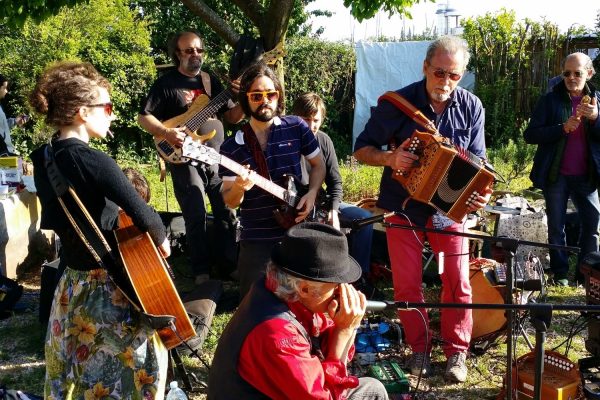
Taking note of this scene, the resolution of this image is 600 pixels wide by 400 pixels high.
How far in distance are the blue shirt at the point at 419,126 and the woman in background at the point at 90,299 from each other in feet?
5.44

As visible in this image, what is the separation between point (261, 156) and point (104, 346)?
5.01ft

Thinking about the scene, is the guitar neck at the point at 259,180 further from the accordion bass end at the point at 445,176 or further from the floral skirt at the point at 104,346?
the floral skirt at the point at 104,346

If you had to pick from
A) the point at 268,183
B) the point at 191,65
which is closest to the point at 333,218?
the point at 268,183

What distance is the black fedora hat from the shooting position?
232 centimetres

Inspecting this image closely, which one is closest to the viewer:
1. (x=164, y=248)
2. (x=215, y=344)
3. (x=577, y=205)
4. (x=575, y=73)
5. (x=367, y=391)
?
(x=367, y=391)

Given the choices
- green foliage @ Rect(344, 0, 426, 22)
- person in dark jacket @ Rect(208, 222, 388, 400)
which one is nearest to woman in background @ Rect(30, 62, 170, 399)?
→ person in dark jacket @ Rect(208, 222, 388, 400)

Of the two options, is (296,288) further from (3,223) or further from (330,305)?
(3,223)

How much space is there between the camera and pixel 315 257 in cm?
233

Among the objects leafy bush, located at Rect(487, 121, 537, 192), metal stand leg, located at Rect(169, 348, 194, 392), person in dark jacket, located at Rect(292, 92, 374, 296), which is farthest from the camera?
leafy bush, located at Rect(487, 121, 537, 192)

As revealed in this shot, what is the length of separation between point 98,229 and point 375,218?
1.32m

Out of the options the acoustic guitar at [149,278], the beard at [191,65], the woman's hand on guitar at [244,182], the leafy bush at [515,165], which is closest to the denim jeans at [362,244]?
the beard at [191,65]

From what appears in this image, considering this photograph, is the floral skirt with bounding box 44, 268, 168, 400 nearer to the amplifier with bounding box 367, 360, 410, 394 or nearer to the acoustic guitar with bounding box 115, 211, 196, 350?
the acoustic guitar with bounding box 115, 211, 196, 350

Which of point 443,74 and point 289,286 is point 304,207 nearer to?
point 443,74

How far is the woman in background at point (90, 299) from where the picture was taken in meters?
2.79
